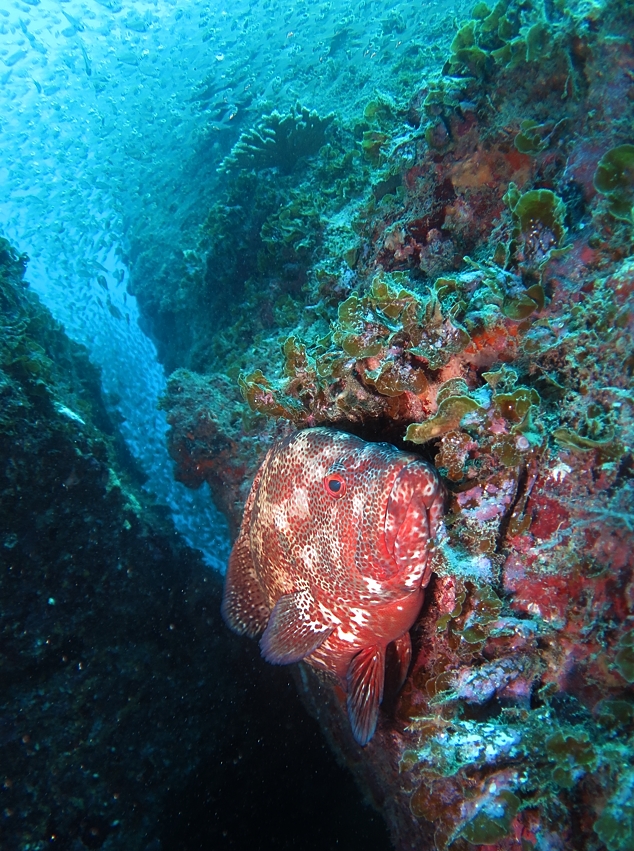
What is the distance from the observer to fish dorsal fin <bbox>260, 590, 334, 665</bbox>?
9.47ft

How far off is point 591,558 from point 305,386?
7.32 ft

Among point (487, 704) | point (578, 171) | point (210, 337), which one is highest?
point (578, 171)

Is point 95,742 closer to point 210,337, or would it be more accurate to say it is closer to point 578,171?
point 578,171

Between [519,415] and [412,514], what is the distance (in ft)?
2.51

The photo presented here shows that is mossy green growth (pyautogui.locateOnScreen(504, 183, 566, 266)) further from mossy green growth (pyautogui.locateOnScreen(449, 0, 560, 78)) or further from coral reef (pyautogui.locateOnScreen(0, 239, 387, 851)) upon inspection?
coral reef (pyautogui.locateOnScreen(0, 239, 387, 851))

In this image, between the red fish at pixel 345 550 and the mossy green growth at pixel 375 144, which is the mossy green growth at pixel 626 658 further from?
the mossy green growth at pixel 375 144

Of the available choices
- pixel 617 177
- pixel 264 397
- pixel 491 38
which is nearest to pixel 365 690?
pixel 264 397

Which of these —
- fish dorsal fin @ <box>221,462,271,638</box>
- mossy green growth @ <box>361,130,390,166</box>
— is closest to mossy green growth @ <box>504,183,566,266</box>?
fish dorsal fin @ <box>221,462,271,638</box>

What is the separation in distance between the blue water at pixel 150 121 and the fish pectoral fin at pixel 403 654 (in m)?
8.19

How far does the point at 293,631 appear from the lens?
2973mm

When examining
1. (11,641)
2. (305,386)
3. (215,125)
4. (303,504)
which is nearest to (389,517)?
(303,504)

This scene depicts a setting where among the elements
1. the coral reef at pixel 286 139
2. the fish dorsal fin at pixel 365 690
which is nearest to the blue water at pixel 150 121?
the coral reef at pixel 286 139

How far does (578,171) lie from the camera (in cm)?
249

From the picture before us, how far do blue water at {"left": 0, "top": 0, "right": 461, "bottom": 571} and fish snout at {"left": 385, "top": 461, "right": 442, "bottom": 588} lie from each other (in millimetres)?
8975
